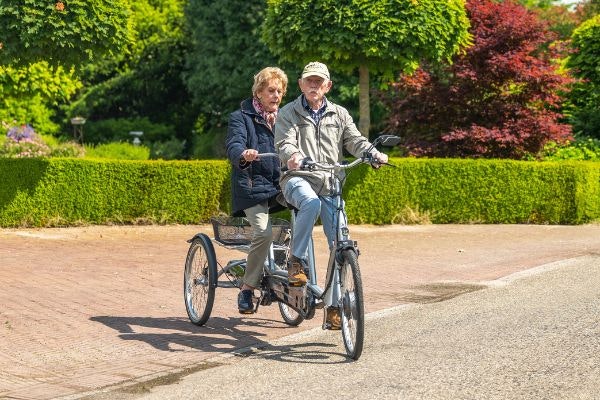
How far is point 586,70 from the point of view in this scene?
2453cm

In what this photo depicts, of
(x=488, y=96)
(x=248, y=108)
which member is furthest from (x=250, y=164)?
(x=488, y=96)

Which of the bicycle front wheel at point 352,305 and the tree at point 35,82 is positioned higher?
the tree at point 35,82

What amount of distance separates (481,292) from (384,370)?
346cm

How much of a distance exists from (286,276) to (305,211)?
72 centimetres

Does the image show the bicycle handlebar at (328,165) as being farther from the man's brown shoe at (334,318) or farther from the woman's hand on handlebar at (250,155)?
the man's brown shoe at (334,318)

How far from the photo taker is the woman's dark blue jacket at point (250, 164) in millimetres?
7789

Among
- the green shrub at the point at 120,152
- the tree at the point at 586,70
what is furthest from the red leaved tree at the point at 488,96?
the green shrub at the point at 120,152

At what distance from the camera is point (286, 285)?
7.68 metres

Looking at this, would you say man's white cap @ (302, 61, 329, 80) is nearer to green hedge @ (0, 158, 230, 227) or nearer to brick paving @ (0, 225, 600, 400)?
brick paving @ (0, 225, 600, 400)

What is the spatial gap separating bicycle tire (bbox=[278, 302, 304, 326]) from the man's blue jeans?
1.05 m

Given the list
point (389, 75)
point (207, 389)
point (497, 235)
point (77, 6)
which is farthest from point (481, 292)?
point (389, 75)

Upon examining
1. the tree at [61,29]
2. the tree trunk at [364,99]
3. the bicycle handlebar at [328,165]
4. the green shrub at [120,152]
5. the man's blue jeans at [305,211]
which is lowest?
the man's blue jeans at [305,211]

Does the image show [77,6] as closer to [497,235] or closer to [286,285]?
[497,235]

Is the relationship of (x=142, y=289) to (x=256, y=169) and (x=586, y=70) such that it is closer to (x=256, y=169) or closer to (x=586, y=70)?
(x=256, y=169)
